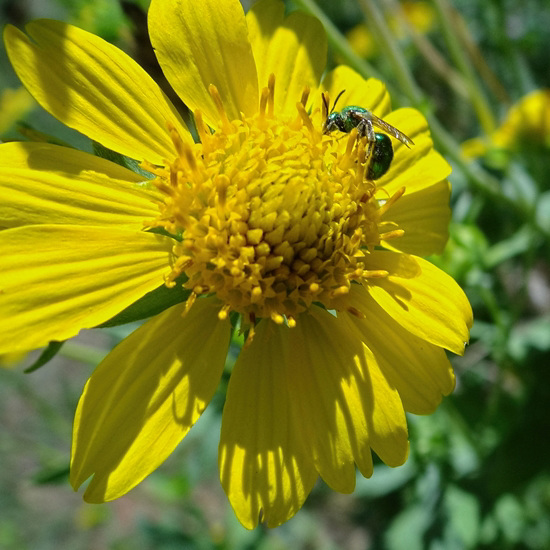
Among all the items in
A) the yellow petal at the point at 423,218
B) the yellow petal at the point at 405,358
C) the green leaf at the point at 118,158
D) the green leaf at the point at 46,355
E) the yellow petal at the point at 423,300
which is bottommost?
the green leaf at the point at 46,355

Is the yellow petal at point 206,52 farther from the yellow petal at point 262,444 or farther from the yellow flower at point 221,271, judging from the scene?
the yellow petal at point 262,444

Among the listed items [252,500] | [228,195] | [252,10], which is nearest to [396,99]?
[252,10]

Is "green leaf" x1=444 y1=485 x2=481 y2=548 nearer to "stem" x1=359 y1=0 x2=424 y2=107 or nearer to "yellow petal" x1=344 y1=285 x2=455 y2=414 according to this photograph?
"yellow petal" x1=344 y1=285 x2=455 y2=414

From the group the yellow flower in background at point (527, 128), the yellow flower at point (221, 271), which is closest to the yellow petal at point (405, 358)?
the yellow flower at point (221, 271)

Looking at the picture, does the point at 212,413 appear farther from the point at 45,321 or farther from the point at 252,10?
the point at 252,10

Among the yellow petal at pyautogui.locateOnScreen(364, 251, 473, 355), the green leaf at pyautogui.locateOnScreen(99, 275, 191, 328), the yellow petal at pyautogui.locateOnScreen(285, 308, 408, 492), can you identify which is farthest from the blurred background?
the yellow petal at pyautogui.locateOnScreen(285, 308, 408, 492)

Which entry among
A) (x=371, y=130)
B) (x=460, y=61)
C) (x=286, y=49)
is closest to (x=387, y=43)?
(x=460, y=61)
